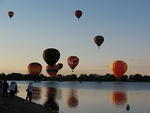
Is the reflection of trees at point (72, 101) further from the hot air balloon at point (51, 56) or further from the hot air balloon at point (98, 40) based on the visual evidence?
the hot air balloon at point (98, 40)

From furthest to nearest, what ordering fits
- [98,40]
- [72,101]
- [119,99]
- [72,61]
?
[119,99] → [72,61] → [98,40] → [72,101]

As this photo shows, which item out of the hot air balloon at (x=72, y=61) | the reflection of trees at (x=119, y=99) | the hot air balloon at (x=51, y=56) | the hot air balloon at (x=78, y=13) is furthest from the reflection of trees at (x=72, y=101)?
the hot air balloon at (x=78, y=13)

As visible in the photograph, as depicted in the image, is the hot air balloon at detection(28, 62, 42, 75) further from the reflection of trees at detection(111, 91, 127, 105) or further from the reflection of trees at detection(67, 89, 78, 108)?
the reflection of trees at detection(111, 91, 127, 105)

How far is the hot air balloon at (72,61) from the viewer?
76475mm

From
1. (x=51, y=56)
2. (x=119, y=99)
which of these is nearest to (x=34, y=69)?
(x=51, y=56)

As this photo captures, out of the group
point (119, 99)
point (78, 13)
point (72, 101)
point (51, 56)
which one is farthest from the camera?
point (119, 99)

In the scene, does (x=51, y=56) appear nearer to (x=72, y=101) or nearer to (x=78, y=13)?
(x=72, y=101)

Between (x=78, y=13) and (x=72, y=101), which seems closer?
(x=72, y=101)

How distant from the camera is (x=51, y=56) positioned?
214ft

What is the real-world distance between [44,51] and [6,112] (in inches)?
1708

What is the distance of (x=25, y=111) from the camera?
28.8 meters

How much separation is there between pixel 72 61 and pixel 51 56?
12645 millimetres

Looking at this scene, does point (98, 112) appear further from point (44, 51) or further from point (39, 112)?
point (44, 51)

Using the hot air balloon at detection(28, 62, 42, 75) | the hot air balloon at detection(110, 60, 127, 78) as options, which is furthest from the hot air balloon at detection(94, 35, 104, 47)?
the hot air balloon at detection(28, 62, 42, 75)
